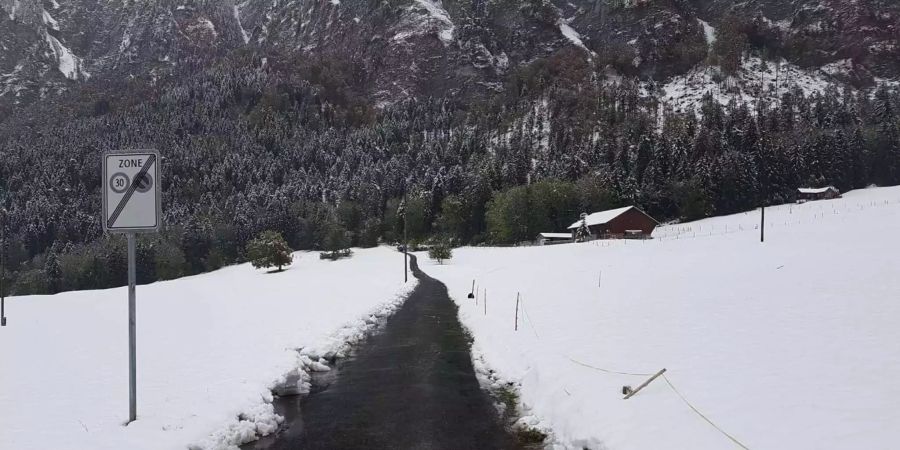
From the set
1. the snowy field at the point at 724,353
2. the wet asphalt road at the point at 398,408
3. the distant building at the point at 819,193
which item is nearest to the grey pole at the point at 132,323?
the wet asphalt road at the point at 398,408

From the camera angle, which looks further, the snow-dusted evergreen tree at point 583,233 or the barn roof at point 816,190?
the barn roof at point 816,190

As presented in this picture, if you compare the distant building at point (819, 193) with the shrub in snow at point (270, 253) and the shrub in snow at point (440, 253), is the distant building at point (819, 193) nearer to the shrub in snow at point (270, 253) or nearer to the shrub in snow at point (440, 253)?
the shrub in snow at point (440, 253)

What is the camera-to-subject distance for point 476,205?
12469 centimetres

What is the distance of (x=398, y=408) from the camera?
13.1 m

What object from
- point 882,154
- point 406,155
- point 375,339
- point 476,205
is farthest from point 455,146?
point 375,339

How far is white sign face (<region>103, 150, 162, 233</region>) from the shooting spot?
359 inches

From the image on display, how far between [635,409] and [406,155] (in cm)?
18270

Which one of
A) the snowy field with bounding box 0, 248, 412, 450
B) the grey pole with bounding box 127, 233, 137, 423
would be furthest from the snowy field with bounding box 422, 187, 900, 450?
the grey pole with bounding box 127, 233, 137, 423

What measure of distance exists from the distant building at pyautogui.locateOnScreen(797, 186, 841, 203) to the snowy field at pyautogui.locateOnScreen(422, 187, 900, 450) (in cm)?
9689

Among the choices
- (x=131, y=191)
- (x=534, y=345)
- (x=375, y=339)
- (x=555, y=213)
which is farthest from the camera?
(x=555, y=213)

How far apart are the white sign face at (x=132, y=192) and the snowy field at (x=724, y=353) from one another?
887cm

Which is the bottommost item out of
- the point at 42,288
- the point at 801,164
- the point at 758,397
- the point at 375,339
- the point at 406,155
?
the point at 42,288

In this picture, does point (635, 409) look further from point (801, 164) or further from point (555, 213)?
point (801, 164)

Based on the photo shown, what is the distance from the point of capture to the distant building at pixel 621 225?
92125 millimetres
